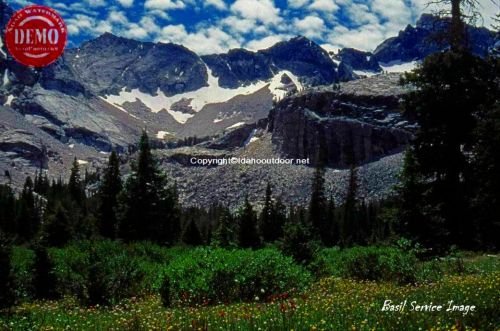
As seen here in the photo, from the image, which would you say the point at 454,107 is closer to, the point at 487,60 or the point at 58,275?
the point at 487,60

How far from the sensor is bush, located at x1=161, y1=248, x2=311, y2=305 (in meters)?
12.9

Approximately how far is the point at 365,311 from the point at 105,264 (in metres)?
8.86

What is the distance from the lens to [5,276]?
13625mm

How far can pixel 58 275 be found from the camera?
17344 mm

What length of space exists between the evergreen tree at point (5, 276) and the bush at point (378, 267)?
8.87 meters

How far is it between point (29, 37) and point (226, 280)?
52.0 feet

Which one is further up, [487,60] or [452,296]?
[487,60]

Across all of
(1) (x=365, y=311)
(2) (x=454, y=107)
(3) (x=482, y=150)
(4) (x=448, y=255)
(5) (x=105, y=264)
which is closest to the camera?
(1) (x=365, y=311)

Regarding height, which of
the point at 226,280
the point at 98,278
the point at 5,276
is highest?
the point at 226,280

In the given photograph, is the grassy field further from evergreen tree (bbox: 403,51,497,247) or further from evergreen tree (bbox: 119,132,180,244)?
evergreen tree (bbox: 119,132,180,244)

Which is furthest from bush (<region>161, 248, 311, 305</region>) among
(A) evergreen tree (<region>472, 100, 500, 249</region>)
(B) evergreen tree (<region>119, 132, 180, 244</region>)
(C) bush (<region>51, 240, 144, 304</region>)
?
(B) evergreen tree (<region>119, 132, 180, 244</region>)

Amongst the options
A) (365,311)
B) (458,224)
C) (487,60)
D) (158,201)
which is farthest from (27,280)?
(158,201)

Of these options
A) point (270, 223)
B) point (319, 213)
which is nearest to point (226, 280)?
point (270, 223)

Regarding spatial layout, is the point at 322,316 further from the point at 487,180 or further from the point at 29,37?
the point at 29,37
